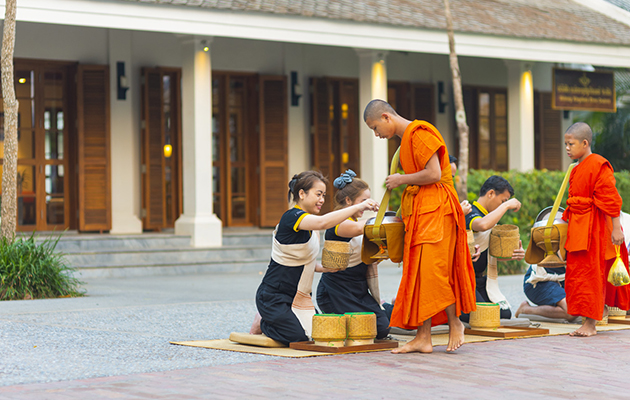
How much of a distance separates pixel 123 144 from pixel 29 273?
18.6 ft

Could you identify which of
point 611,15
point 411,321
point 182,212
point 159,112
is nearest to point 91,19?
point 159,112

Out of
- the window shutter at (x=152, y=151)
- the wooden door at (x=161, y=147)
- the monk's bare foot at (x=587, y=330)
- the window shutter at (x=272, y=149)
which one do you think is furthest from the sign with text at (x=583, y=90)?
the monk's bare foot at (x=587, y=330)

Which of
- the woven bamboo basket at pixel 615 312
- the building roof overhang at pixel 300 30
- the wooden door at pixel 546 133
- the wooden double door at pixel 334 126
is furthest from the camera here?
the wooden door at pixel 546 133

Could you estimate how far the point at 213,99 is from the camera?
15797 mm

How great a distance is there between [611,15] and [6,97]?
1465 centimetres

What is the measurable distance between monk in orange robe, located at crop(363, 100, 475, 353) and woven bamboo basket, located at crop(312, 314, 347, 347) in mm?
338

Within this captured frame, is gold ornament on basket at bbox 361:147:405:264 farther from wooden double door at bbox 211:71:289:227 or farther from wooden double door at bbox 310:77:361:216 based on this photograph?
wooden double door at bbox 310:77:361:216

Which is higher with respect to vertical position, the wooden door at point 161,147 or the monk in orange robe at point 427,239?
the wooden door at point 161,147

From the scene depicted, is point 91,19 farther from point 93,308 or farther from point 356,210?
point 356,210

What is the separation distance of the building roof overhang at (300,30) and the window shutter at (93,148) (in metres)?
1.79

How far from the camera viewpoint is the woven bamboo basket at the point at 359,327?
19.2 feet

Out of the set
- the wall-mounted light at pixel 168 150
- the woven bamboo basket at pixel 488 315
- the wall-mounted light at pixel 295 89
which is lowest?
the woven bamboo basket at pixel 488 315

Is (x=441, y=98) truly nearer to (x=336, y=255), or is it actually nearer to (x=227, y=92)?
(x=227, y=92)

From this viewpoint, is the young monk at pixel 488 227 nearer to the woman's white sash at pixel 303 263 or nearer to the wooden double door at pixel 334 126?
the woman's white sash at pixel 303 263
